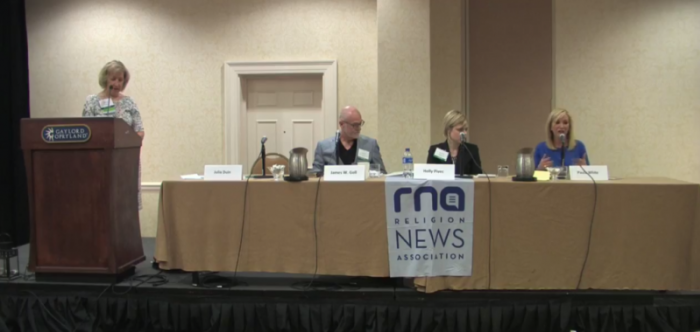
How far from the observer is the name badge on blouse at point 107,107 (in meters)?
3.35

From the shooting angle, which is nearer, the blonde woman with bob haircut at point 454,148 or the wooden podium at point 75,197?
the wooden podium at point 75,197

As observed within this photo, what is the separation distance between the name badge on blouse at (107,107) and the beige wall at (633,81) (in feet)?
11.4

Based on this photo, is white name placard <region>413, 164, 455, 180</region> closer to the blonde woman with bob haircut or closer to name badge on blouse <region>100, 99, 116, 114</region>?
the blonde woman with bob haircut

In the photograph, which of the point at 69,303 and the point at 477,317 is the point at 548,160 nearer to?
the point at 477,317

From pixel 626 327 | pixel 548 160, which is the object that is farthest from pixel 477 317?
pixel 548 160

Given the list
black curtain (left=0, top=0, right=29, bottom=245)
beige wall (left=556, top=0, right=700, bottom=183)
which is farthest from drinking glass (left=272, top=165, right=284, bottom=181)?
black curtain (left=0, top=0, right=29, bottom=245)

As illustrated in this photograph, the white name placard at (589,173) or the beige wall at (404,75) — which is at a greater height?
the beige wall at (404,75)

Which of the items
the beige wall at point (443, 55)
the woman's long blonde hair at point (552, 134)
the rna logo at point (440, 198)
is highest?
the beige wall at point (443, 55)

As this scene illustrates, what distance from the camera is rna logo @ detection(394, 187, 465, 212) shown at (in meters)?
2.49

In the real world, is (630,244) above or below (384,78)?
below

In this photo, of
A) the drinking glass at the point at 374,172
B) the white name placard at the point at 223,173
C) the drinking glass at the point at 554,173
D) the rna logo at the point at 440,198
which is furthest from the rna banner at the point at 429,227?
the white name placard at the point at 223,173

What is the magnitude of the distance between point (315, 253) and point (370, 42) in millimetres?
2700

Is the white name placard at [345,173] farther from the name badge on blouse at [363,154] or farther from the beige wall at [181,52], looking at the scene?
the beige wall at [181,52]

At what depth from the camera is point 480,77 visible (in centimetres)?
516
